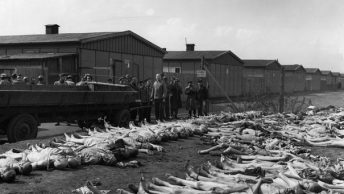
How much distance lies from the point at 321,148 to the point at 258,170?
487cm

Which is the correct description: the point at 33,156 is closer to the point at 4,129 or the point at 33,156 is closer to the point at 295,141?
the point at 4,129

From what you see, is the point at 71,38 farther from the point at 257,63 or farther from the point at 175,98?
the point at 257,63

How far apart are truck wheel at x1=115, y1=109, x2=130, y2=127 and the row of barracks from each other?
7.80 ft

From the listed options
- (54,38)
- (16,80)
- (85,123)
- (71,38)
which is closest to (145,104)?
(85,123)

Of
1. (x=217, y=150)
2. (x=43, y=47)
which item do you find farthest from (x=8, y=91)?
(x=43, y=47)

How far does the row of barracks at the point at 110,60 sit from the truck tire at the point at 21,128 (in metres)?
5.88

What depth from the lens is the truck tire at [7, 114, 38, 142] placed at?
12.6 meters

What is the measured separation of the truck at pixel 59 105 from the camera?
12.6 metres

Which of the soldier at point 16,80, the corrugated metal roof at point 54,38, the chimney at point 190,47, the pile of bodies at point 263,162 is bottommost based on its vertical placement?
the pile of bodies at point 263,162

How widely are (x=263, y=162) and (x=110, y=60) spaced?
1609 centimetres

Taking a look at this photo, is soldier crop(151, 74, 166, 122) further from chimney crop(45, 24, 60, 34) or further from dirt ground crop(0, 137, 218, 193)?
A: chimney crop(45, 24, 60, 34)

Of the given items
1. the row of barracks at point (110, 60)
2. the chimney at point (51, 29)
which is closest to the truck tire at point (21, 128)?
the row of barracks at point (110, 60)

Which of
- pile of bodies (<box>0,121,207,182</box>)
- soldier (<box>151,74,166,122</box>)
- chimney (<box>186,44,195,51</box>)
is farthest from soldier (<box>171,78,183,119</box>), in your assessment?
chimney (<box>186,44,195,51</box>)

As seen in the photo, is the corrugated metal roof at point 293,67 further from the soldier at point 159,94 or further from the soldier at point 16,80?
the soldier at point 16,80
